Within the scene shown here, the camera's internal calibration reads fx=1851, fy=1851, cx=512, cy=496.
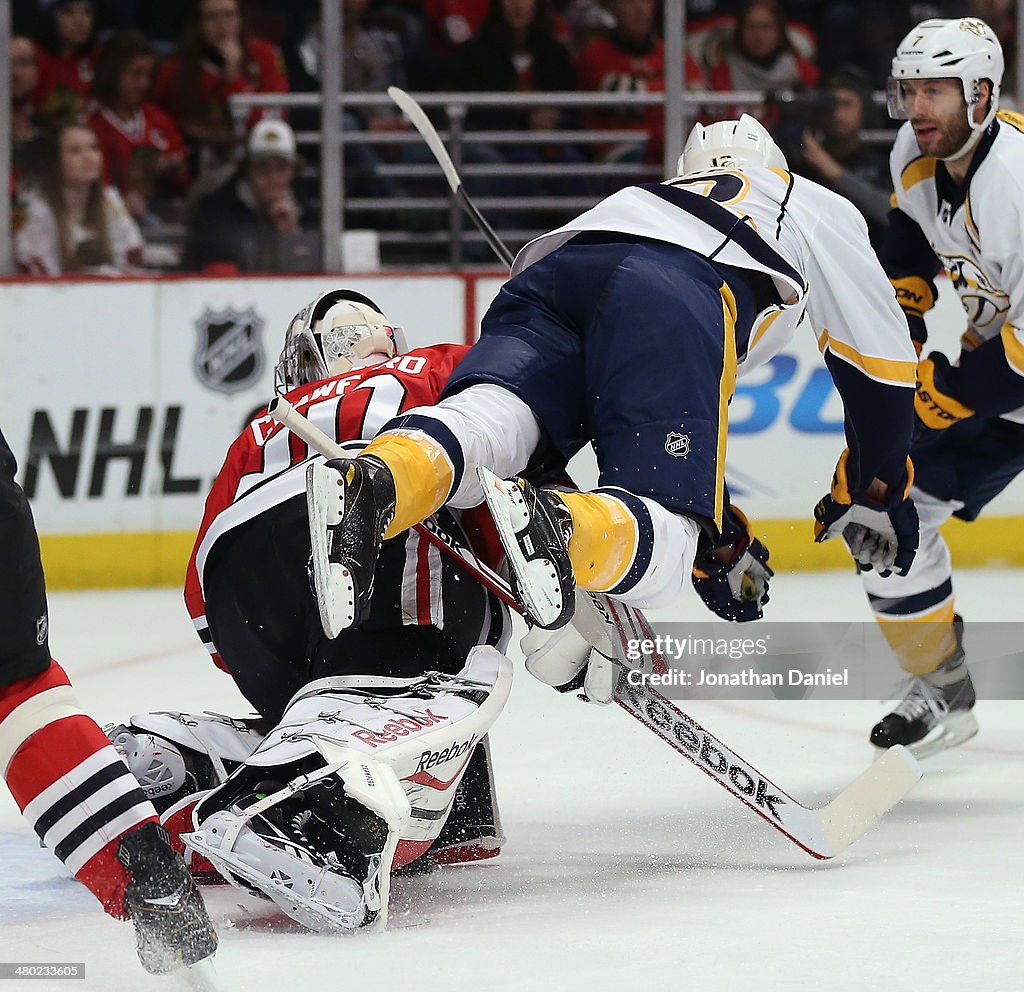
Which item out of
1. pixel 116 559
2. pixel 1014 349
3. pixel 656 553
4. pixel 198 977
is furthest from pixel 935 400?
pixel 116 559

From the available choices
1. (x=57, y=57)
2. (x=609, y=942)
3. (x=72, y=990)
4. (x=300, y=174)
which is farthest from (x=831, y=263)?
(x=57, y=57)

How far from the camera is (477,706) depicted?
2203mm

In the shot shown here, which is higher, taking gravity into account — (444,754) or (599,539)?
(599,539)

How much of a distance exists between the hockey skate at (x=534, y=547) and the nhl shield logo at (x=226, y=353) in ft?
10.0

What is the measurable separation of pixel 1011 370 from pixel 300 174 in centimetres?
286

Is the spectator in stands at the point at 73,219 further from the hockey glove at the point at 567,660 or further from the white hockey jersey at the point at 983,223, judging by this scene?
the hockey glove at the point at 567,660

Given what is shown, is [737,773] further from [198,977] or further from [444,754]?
[198,977]

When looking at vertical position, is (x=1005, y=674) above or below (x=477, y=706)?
below

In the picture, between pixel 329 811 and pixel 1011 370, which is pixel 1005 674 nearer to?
pixel 1011 370

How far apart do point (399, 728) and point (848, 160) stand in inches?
145

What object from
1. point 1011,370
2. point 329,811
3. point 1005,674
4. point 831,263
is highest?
point 831,263

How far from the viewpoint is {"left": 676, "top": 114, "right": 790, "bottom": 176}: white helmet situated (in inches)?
107

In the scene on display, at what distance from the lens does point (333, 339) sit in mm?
2580

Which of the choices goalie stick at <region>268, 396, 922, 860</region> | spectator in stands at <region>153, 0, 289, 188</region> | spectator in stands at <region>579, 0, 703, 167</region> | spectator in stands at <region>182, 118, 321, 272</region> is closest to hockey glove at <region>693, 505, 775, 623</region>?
goalie stick at <region>268, 396, 922, 860</region>
